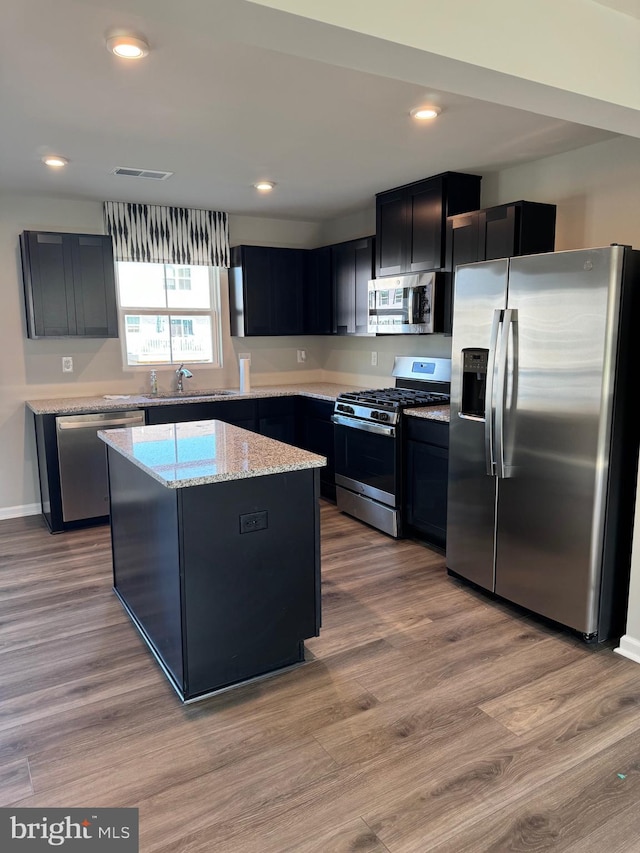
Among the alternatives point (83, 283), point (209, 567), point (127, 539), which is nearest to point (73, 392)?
point (83, 283)

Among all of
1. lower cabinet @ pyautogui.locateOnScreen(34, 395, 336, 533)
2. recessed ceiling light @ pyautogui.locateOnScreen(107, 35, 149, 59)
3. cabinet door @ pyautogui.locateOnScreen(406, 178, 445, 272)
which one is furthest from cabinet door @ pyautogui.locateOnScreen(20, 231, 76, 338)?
cabinet door @ pyautogui.locateOnScreen(406, 178, 445, 272)

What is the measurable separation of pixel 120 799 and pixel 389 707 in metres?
1.01

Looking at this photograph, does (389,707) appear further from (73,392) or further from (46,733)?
(73,392)

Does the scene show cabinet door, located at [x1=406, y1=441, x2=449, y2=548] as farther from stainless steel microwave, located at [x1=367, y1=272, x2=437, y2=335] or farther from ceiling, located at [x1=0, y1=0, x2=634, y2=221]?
ceiling, located at [x1=0, y1=0, x2=634, y2=221]

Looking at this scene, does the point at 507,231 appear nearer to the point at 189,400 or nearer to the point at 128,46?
the point at 128,46

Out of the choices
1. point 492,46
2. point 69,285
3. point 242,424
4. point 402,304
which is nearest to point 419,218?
point 402,304

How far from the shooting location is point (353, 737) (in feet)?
6.95

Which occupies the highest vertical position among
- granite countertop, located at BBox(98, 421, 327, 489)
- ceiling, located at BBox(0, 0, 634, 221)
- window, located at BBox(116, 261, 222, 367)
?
ceiling, located at BBox(0, 0, 634, 221)

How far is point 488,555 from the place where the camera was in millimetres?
3125

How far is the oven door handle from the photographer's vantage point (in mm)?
3995

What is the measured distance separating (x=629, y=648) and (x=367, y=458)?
209 cm

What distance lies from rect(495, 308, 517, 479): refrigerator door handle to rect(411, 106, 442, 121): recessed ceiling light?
100cm

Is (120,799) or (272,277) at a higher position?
(272,277)

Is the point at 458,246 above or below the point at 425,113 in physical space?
below
